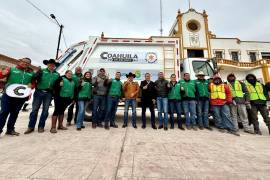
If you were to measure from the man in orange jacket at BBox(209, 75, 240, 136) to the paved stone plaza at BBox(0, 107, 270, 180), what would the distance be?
152cm

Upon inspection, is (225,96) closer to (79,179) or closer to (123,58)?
(123,58)

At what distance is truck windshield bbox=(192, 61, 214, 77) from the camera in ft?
20.5

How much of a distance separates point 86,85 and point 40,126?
167 centimetres

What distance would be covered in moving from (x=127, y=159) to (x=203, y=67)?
17.0 ft

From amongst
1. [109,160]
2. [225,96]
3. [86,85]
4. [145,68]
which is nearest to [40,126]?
[86,85]

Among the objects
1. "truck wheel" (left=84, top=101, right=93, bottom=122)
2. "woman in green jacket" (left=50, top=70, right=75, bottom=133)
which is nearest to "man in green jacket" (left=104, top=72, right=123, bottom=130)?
"woman in green jacket" (left=50, top=70, right=75, bottom=133)

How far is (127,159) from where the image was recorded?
8.20 feet

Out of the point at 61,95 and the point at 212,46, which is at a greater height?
the point at 212,46

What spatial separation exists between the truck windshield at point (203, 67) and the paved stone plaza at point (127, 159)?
3.31m

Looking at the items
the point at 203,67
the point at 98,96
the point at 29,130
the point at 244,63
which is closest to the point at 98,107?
the point at 98,96

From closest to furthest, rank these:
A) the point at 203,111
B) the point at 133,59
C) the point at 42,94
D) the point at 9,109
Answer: the point at 9,109
the point at 42,94
the point at 203,111
the point at 133,59

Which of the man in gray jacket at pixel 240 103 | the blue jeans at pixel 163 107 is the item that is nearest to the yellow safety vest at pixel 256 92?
the man in gray jacket at pixel 240 103

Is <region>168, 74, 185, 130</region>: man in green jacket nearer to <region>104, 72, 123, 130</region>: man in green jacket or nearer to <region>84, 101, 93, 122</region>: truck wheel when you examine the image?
<region>104, 72, 123, 130</region>: man in green jacket

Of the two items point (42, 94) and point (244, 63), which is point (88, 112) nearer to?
point (42, 94)
